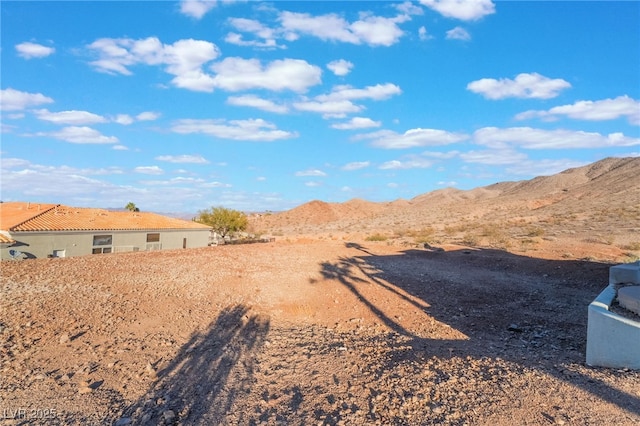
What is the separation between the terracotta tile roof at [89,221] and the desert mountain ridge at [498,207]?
18903 millimetres

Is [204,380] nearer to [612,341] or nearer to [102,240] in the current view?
[612,341]

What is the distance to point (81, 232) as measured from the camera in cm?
2661

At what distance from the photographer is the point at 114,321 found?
7848 mm

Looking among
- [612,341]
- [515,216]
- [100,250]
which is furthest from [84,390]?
[515,216]

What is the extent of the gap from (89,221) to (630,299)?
31.3 metres

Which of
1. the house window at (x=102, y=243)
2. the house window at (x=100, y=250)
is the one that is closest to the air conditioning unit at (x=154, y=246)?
the house window at (x=102, y=243)

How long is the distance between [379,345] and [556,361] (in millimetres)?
2767

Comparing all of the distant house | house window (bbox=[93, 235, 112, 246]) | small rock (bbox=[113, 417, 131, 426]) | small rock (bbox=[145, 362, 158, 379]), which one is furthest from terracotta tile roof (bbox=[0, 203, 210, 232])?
small rock (bbox=[113, 417, 131, 426])

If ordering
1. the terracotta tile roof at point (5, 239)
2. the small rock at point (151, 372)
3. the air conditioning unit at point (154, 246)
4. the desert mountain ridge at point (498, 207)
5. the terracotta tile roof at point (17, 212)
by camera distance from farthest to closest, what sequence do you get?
1. the desert mountain ridge at point (498, 207)
2. the air conditioning unit at point (154, 246)
3. the terracotta tile roof at point (17, 212)
4. the terracotta tile roof at point (5, 239)
5. the small rock at point (151, 372)

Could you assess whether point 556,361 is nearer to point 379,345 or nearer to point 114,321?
point 379,345

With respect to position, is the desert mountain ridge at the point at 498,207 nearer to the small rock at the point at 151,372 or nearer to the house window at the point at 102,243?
the house window at the point at 102,243

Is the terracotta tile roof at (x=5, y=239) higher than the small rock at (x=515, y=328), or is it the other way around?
the terracotta tile roof at (x=5, y=239)

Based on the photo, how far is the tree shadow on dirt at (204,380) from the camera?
469 cm

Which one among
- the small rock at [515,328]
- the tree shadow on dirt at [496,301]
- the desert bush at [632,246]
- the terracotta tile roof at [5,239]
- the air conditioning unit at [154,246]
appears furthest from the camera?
the air conditioning unit at [154,246]
